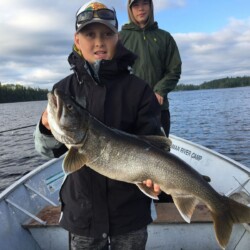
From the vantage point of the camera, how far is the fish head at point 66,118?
102 inches

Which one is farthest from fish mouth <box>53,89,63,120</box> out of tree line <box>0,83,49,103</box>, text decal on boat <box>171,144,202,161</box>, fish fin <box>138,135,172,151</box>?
tree line <box>0,83,49,103</box>

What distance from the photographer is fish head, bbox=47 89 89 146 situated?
2.59 metres

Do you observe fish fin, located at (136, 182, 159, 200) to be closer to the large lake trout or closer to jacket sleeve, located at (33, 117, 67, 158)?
the large lake trout

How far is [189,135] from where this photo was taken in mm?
22031

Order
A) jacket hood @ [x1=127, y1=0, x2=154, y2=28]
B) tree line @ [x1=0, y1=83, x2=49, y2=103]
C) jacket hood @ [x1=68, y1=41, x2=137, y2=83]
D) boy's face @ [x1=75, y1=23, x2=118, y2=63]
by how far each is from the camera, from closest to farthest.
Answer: jacket hood @ [x1=68, y1=41, x2=137, y2=83] < boy's face @ [x1=75, y1=23, x2=118, y2=63] < jacket hood @ [x1=127, y1=0, x2=154, y2=28] < tree line @ [x1=0, y1=83, x2=49, y2=103]

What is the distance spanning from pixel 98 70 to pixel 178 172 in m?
1.08

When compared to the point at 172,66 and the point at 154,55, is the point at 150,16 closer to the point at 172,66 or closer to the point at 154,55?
the point at 154,55

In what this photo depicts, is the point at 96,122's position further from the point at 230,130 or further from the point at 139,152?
the point at 230,130

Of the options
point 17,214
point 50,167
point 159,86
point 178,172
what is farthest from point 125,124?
point 50,167

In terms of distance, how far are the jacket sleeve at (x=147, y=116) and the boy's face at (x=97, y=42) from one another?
18.5 inches

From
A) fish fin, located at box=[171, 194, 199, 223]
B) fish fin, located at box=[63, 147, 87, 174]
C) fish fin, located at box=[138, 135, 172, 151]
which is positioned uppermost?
fish fin, located at box=[138, 135, 172, 151]

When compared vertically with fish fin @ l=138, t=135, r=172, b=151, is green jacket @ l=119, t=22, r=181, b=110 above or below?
above

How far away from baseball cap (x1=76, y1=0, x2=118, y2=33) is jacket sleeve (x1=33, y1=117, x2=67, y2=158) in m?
0.94

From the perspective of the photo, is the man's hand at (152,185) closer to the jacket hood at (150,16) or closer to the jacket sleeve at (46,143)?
the jacket sleeve at (46,143)
